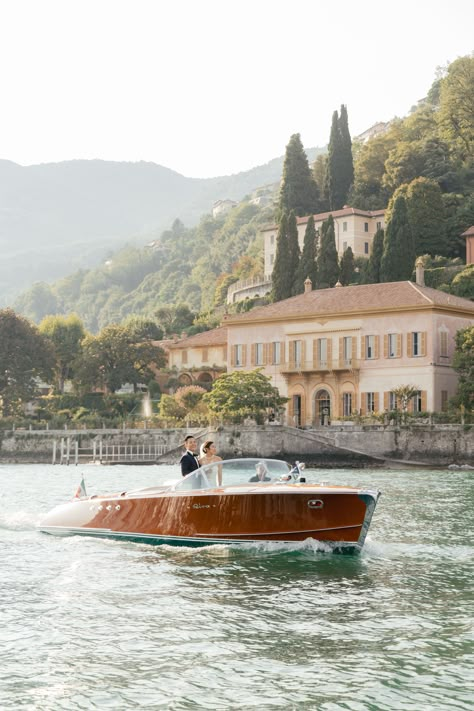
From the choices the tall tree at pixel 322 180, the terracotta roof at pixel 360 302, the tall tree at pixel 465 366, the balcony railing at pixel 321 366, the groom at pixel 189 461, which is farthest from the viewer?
the tall tree at pixel 322 180

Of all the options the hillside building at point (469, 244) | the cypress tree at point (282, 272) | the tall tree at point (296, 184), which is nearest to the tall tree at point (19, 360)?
the cypress tree at point (282, 272)

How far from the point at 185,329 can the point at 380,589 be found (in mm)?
100548

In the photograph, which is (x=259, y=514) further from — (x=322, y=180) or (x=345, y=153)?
(x=322, y=180)

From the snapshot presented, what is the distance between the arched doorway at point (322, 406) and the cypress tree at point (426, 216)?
901 inches

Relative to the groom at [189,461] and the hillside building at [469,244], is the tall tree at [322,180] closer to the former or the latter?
the hillside building at [469,244]

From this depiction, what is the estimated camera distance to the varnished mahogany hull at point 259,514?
67.9 ft

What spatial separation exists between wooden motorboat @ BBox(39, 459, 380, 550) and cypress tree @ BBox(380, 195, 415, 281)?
67.5m

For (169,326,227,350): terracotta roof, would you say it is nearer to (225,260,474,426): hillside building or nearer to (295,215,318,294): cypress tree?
(295,215,318,294): cypress tree

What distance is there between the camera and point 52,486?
49.0 m

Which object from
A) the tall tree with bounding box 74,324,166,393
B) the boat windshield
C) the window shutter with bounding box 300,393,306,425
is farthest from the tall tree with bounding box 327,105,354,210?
the boat windshield

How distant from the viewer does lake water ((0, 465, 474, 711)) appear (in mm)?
12039

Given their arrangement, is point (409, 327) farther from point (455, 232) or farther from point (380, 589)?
point (380, 589)

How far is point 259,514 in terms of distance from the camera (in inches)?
830

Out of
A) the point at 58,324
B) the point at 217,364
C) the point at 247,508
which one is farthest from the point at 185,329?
the point at 247,508
